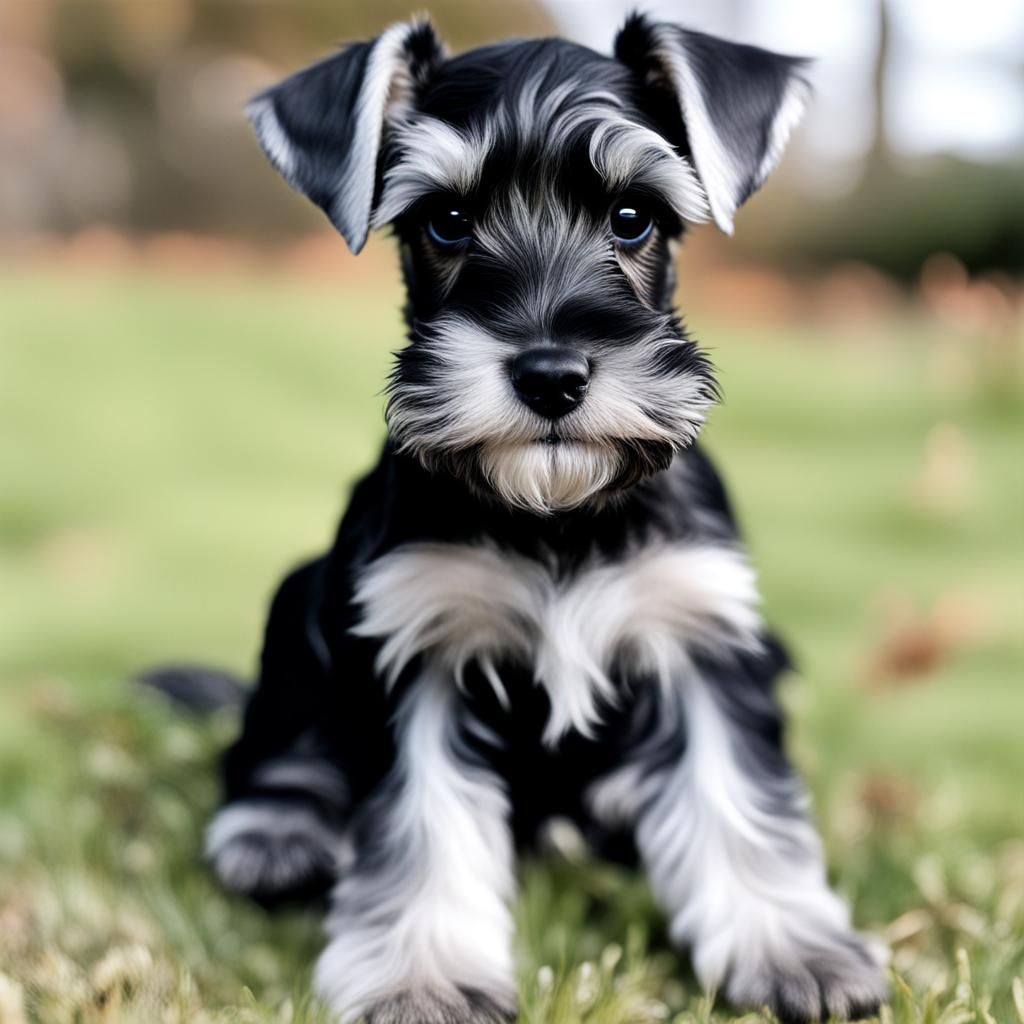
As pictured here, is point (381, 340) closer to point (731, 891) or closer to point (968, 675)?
point (968, 675)

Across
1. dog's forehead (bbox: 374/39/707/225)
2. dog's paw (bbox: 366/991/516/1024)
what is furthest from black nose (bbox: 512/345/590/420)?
dog's paw (bbox: 366/991/516/1024)

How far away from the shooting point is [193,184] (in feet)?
43.6

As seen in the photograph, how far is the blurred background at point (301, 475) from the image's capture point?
3.68 meters

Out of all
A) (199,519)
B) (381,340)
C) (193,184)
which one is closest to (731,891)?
(199,519)

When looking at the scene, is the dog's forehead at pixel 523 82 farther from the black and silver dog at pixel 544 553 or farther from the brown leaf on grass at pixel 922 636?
the brown leaf on grass at pixel 922 636

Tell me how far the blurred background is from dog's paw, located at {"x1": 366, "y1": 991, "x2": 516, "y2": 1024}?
132mm

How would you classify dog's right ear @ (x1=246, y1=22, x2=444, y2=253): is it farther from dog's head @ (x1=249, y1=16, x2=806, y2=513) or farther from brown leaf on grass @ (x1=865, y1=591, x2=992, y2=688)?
brown leaf on grass @ (x1=865, y1=591, x2=992, y2=688)

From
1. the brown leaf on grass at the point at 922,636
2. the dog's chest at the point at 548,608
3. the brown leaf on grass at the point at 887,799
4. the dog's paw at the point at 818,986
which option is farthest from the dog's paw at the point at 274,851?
the brown leaf on grass at the point at 922,636

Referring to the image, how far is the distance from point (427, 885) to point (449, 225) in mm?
1681

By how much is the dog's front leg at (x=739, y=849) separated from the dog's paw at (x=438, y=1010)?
0.59 m

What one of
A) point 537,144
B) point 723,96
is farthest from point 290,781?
point 723,96

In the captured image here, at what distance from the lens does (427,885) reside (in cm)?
326

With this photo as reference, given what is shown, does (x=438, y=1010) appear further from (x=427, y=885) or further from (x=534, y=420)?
(x=534, y=420)

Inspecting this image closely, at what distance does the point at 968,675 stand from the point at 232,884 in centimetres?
336
